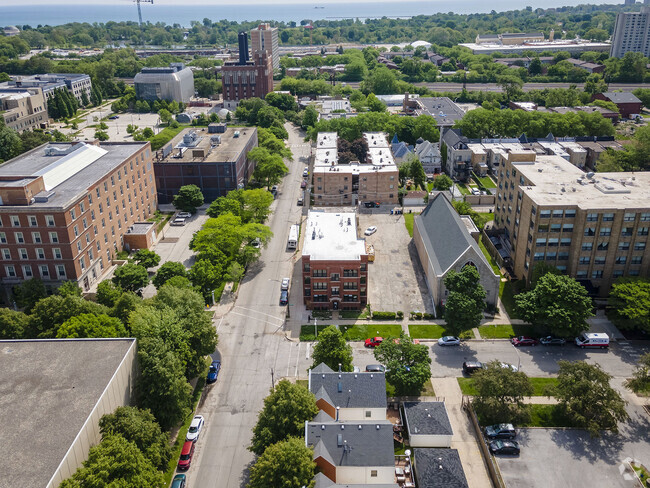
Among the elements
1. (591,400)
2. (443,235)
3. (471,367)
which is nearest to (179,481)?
(471,367)

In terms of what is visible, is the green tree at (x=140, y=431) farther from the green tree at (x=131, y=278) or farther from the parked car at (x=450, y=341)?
the parked car at (x=450, y=341)

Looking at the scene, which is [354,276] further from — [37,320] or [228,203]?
[37,320]

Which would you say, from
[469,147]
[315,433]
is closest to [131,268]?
[315,433]

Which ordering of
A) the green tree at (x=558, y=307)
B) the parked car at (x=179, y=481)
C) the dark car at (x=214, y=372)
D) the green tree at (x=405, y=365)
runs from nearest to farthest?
1. the parked car at (x=179, y=481)
2. the green tree at (x=405, y=365)
3. the dark car at (x=214, y=372)
4. the green tree at (x=558, y=307)

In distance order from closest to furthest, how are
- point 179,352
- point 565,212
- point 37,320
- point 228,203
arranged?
point 179,352
point 37,320
point 565,212
point 228,203

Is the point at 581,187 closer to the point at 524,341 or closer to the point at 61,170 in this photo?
the point at 524,341

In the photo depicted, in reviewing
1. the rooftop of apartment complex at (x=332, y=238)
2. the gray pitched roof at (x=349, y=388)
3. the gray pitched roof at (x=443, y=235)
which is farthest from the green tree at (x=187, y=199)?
the gray pitched roof at (x=349, y=388)
